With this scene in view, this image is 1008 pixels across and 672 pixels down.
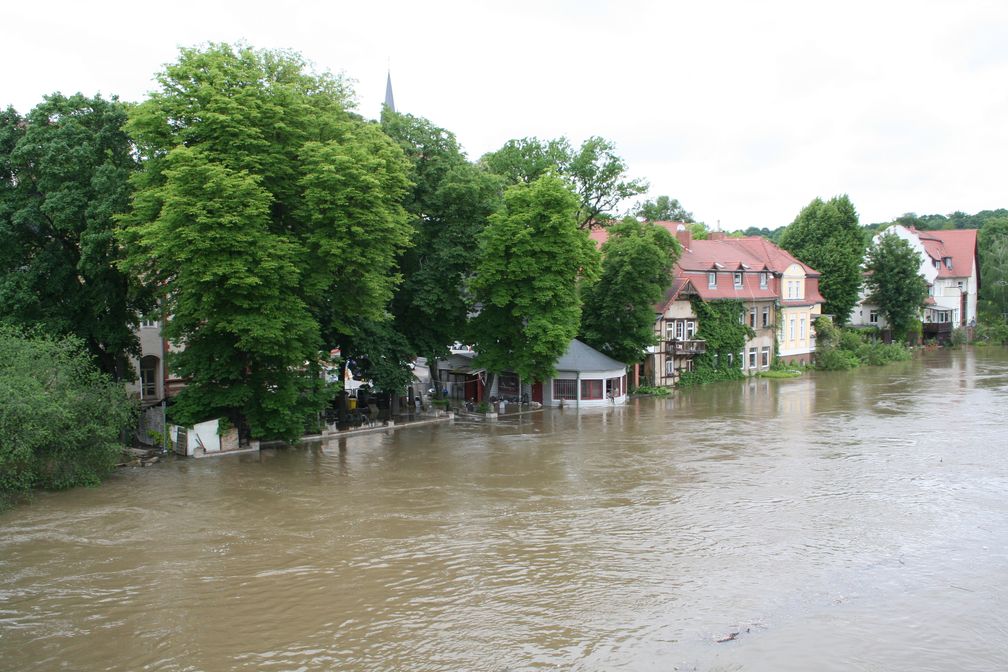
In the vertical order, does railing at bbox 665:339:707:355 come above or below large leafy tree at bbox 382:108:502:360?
below

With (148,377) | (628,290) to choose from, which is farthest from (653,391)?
(148,377)

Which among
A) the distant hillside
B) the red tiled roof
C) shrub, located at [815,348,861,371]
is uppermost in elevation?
the distant hillside

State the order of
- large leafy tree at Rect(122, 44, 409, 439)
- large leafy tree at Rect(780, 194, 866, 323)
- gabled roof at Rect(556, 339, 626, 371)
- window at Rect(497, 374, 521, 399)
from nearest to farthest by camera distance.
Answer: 1. large leafy tree at Rect(122, 44, 409, 439)
2. gabled roof at Rect(556, 339, 626, 371)
3. window at Rect(497, 374, 521, 399)
4. large leafy tree at Rect(780, 194, 866, 323)

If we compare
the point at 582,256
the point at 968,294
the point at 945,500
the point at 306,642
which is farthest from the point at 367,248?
the point at 968,294

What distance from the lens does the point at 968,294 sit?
7025 cm

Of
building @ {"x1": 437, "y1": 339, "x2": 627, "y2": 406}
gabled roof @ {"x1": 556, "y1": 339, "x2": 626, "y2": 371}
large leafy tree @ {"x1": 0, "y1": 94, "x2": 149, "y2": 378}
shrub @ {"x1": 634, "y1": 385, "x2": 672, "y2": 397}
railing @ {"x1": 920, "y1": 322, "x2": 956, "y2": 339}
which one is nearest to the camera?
large leafy tree @ {"x1": 0, "y1": 94, "x2": 149, "y2": 378}

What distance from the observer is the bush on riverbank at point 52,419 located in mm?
19047

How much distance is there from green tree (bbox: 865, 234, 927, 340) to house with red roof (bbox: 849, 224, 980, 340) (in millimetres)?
3547

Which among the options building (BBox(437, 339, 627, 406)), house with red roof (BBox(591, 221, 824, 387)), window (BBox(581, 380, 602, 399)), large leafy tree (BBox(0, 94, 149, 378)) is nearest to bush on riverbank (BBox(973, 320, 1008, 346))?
house with red roof (BBox(591, 221, 824, 387))

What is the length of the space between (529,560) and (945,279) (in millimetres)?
65710

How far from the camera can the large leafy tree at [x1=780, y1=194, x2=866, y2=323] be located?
56375 millimetres

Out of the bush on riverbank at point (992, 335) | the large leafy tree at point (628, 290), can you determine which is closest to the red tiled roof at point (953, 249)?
the bush on riverbank at point (992, 335)

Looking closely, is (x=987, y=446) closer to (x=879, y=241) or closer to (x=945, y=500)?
(x=945, y=500)

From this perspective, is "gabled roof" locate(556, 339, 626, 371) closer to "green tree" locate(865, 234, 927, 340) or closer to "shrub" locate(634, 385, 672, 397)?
"shrub" locate(634, 385, 672, 397)
